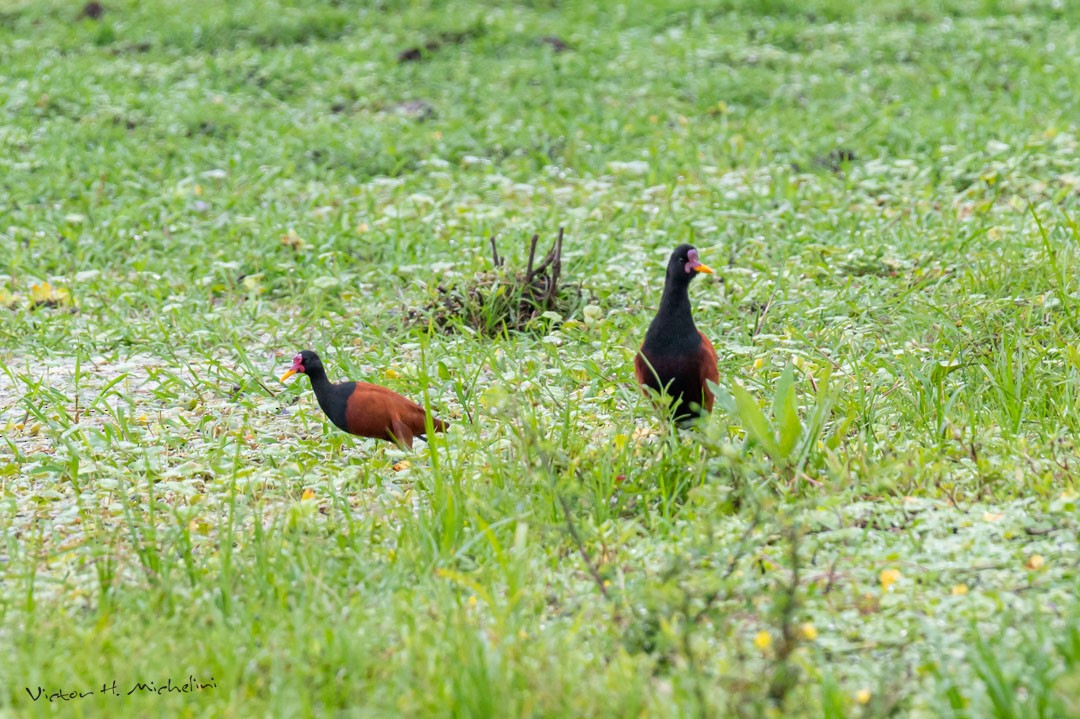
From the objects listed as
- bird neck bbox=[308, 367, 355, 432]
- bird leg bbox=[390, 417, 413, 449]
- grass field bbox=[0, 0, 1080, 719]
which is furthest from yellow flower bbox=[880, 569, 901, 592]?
bird neck bbox=[308, 367, 355, 432]

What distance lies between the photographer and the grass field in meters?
2.75

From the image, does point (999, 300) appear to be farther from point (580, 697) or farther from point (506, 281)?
point (580, 697)

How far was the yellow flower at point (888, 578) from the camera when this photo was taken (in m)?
2.98

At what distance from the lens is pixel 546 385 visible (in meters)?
4.66

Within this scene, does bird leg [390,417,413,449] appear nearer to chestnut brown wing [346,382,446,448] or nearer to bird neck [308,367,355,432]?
chestnut brown wing [346,382,446,448]

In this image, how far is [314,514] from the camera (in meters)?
3.58

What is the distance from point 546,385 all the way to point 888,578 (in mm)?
1936

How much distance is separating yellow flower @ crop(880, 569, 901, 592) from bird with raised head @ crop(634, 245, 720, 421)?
1142 millimetres

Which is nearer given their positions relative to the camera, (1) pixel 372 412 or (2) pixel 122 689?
(2) pixel 122 689

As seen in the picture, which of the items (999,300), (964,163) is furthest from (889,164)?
(999,300)

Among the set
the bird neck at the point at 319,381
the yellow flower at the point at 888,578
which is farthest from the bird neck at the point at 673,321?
the yellow flower at the point at 888,578

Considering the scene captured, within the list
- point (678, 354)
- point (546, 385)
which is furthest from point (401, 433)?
point (678, 354)

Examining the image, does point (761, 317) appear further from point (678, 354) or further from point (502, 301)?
point (678, 354)

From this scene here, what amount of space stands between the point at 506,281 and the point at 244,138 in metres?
4.00
